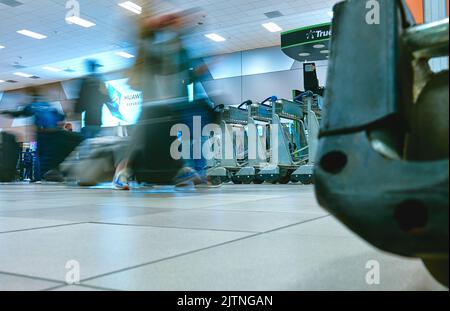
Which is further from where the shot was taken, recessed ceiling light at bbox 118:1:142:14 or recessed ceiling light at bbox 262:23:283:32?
recessed ceiling light at bbox 262:23:283:32

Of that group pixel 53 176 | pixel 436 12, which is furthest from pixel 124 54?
pixel 436 12

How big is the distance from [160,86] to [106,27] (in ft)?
32.3

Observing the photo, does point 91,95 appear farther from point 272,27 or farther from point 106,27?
point 272,27

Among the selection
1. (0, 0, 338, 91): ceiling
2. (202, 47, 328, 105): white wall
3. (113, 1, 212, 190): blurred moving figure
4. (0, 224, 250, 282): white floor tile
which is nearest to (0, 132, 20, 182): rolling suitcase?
(0, 0, 338, 91): ceiling

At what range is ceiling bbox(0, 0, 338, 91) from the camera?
10.8 metres

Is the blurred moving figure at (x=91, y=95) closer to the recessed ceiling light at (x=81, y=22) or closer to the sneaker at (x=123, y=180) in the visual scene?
the sneaker at (x=123, y=180)

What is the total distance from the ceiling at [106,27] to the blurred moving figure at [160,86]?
5.20 m

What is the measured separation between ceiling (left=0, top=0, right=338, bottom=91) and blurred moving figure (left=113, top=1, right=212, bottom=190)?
5.20 metres

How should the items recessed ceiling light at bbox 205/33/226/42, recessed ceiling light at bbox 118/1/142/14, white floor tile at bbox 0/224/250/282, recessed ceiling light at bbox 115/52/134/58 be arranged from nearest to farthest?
white floor tile at bbox 0/224/250/282 < recessed ceiling light at bbox 118/1/142/14 < recessed ceiling light at bbox 205/33/226/42 < recessed ceiling light at bbox 115/52/134/58

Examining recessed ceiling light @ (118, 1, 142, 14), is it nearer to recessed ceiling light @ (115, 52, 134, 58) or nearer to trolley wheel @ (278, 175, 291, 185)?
recessed ceiling light @ (115, 52, 134, 58)

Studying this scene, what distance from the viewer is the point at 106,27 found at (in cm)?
1238

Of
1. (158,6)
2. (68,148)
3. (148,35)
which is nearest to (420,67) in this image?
(148,35)
